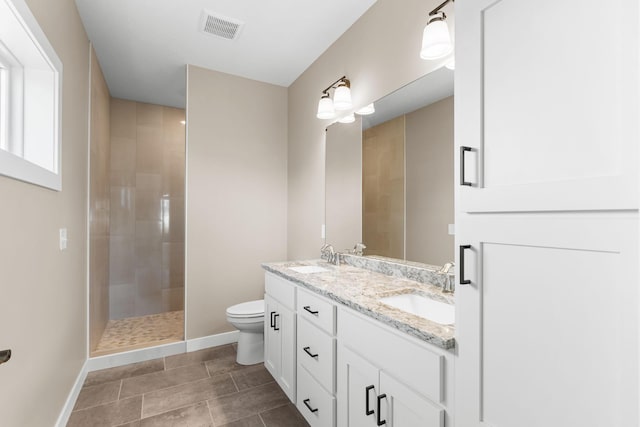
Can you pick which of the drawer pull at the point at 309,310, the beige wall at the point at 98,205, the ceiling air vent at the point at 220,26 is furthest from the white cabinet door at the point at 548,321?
the beige wall at the point at 98,205

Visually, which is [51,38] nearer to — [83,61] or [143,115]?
[83,61]

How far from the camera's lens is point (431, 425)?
40.9 inches

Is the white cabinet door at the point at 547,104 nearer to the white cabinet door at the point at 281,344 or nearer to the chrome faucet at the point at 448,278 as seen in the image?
the chrome faucet at the point at 448,278

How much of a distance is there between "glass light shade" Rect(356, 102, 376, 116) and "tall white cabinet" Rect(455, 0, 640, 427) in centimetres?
125

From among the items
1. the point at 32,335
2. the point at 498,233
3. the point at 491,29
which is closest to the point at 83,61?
the point at 32,335

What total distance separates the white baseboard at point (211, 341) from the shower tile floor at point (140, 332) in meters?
0.16

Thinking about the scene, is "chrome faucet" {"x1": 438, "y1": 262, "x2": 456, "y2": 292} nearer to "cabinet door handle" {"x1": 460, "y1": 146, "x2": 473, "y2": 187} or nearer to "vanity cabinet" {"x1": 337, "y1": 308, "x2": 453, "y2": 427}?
"vanity cabinet" {"x1": 337, "y1": 308, "x2": 453, "y2": 427}

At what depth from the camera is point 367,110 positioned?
90.1 inches

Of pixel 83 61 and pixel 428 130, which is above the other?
pixel 83 61

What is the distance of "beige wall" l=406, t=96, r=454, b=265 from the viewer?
1.68 meters

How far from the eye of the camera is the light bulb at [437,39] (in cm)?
157

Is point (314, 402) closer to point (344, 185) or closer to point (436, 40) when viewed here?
point (344, 185)

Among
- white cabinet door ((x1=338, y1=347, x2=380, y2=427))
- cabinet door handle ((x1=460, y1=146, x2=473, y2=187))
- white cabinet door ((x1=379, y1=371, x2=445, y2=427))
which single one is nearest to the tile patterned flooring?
white cabinet door ((x1=338, y1=347, x2=380, y2=427))

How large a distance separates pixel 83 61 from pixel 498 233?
292 centimetres
